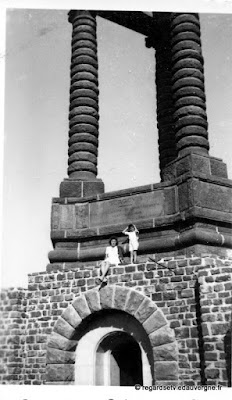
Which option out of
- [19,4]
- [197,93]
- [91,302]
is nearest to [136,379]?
[91,302]

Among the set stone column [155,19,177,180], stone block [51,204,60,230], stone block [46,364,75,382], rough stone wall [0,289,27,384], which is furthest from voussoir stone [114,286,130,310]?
stone column [155,19,177,180]

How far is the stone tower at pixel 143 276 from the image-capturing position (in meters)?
9.38

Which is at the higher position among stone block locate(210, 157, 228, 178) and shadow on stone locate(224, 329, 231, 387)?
stone block locate(210, 157, 228, 178)

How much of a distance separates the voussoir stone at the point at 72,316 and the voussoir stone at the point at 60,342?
330 millimetres

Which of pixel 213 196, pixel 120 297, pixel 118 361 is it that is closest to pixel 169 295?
pixel 120 297

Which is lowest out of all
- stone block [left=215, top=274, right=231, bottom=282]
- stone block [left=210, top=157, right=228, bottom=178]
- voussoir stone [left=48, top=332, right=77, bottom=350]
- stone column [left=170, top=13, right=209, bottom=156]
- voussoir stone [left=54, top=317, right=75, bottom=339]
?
voussoir stone [left=48, top=332, right=77, bottom=350]

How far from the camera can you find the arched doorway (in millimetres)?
10703

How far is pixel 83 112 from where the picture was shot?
1330cm

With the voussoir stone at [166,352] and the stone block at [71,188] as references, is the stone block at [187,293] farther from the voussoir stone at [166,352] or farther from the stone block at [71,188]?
the stone block at [71,188]

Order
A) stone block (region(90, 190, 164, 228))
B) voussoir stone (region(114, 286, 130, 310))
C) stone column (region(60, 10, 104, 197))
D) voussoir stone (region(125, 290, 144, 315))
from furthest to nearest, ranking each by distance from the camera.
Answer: stone column (region(60, 10, 104, 197)) < stone block (region(90, 190, 164, 228)) < voussoir stone (region(114, 286, 130, 310)) < voussoir stone (region(125, 290, 144, 315))

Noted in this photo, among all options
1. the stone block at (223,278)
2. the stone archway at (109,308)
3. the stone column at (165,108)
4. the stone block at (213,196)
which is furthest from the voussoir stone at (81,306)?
the stone column at (165,108)

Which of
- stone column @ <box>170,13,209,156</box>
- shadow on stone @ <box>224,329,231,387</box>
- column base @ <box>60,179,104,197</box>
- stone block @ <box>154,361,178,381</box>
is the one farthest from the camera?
column base @ <box>60,179,104,197</box>

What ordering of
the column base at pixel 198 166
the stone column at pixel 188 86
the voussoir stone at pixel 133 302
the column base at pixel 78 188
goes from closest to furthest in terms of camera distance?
the voussoir stone at pixel 133 302, the column base at pixel 198 166, the stone column at pixel 188 86, the column base at pixel 78 188

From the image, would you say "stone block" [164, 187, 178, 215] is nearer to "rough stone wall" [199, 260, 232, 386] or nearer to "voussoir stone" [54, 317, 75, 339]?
"rough stone wall" [199, 260, 232, 386]
